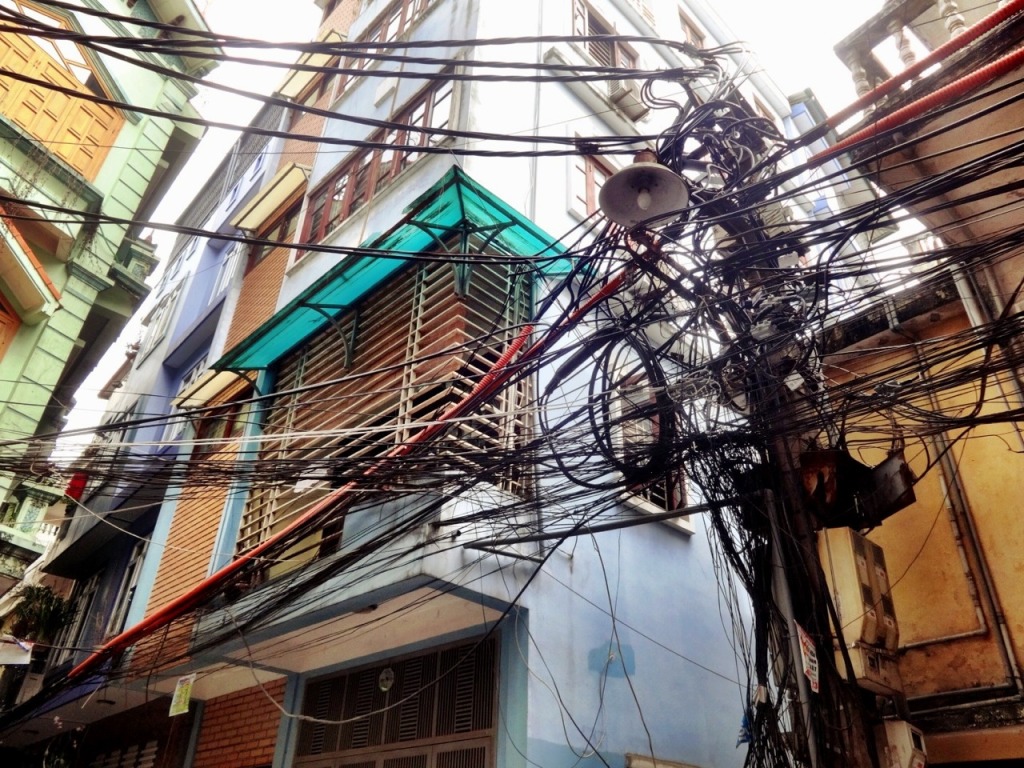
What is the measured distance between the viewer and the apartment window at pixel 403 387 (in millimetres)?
5625

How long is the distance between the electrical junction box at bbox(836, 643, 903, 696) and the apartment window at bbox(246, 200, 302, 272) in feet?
31.7

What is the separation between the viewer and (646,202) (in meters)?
3.94

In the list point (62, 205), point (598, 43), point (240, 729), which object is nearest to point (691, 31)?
point (598, 43)

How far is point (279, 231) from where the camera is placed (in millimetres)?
12445

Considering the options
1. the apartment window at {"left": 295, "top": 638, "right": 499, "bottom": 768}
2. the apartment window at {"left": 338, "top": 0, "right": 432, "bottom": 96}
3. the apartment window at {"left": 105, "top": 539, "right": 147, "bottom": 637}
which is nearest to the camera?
the apartment window at {"left": 295, "top": 638, "right": 499, "bottom": 768}

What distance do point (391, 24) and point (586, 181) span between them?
5092 mm

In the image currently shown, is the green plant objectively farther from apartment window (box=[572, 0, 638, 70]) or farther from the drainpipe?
the drainpipe

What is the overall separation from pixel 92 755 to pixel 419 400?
8.77 m

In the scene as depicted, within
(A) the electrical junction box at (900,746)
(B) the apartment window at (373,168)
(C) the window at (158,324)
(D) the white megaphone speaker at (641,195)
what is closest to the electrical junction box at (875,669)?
(A) the electrical junction box at (900,746)

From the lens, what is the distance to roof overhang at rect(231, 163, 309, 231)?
1147 cm

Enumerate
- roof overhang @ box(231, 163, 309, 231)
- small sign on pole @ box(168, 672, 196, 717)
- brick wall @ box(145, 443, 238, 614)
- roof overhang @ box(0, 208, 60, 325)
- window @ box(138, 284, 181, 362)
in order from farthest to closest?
window @ box(138, 284, 181, 362)
roof overhang @ box(231, 163, 309, 231)
roof overhang @ box(0, 208, 60, 325)
brick wall @ box(145, 443, 238, 614)
small sign on pole @ box(168, 672, 196, 717)

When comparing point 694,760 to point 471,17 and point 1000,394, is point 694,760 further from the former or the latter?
point 471,17

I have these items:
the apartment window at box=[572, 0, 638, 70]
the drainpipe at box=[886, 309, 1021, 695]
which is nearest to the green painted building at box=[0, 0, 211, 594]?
the apartment window at box=[572, 0, 638, 70]

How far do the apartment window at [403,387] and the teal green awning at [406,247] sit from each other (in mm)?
206
